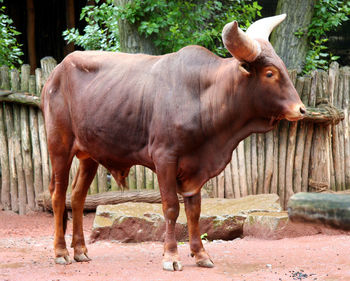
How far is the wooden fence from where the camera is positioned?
28.9ft

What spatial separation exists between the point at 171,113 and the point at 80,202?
5.52ft

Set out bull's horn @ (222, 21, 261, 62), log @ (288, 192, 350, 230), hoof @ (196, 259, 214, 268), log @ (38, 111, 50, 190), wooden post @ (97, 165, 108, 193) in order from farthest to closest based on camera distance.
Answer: log @ (38, 111, 50, 190) → wooden post @ (97, 165, 108, 193) → hoof @ (196, 259, 214, 268) → bull's horn @ (222, 21, 261, 62) → log @ (288, 192, 350, 230)

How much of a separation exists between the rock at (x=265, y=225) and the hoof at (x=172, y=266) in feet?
6.68

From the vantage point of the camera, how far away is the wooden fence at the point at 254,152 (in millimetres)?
8805

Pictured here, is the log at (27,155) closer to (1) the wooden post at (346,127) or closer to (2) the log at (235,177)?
(2) the log at (235,177)

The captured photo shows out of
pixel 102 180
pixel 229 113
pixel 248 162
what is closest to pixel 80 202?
pixel 229 113

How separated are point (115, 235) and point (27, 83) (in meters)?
3.48

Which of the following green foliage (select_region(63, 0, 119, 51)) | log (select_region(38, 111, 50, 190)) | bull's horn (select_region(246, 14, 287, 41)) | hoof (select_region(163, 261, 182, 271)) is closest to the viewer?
hoof (select_region(163, 261, 182, 271))

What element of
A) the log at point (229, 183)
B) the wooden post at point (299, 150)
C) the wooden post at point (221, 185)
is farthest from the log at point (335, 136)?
the wooden post at point (221, 185)

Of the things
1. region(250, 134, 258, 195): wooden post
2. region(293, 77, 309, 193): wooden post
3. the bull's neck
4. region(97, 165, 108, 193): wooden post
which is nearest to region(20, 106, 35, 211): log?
region(97, 165, 108, 193): wooden post

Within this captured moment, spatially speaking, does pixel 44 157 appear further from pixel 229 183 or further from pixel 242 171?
pixel 242 171

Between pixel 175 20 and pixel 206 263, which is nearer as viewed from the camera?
pixel 206 263

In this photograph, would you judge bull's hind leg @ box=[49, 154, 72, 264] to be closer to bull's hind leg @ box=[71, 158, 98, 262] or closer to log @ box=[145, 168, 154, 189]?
bull's hind leg @ box=[71, 158, 98, 262]

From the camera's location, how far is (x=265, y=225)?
275 inches
